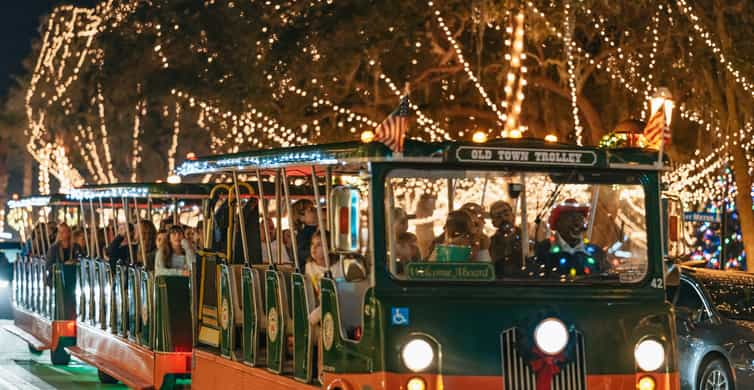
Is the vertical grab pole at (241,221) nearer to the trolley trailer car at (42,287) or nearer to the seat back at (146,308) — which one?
the seat back at (146,308)

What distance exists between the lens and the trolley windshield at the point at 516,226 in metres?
9.92

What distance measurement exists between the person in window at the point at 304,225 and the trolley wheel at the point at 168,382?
2300 millimetres

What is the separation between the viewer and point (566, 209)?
10.4 m

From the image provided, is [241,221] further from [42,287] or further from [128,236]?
[42,287]

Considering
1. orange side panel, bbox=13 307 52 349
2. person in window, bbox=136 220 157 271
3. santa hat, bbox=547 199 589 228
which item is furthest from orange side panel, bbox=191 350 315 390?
orange side panel, bbox=13 307 52 349

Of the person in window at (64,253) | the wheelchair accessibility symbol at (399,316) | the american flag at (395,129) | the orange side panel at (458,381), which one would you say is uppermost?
the american flag at (395,129)

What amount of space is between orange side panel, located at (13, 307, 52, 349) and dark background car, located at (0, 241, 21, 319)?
4.87ft

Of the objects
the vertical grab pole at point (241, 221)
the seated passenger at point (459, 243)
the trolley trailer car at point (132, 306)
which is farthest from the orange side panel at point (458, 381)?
the trolley trailer car at point (132, 306)

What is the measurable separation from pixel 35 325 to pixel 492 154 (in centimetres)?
1260

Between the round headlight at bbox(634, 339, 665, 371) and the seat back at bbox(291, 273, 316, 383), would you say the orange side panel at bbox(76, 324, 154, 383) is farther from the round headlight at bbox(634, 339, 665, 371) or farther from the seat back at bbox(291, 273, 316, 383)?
the round headlight at bbox(634, 339, 665, 371)

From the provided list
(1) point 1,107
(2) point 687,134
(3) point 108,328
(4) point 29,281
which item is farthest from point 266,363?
(1) point 1,107

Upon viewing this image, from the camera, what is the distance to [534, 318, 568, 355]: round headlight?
9.78 meters

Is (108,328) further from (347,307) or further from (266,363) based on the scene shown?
(347,307)

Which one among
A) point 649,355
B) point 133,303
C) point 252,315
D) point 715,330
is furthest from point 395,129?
point 133,303
